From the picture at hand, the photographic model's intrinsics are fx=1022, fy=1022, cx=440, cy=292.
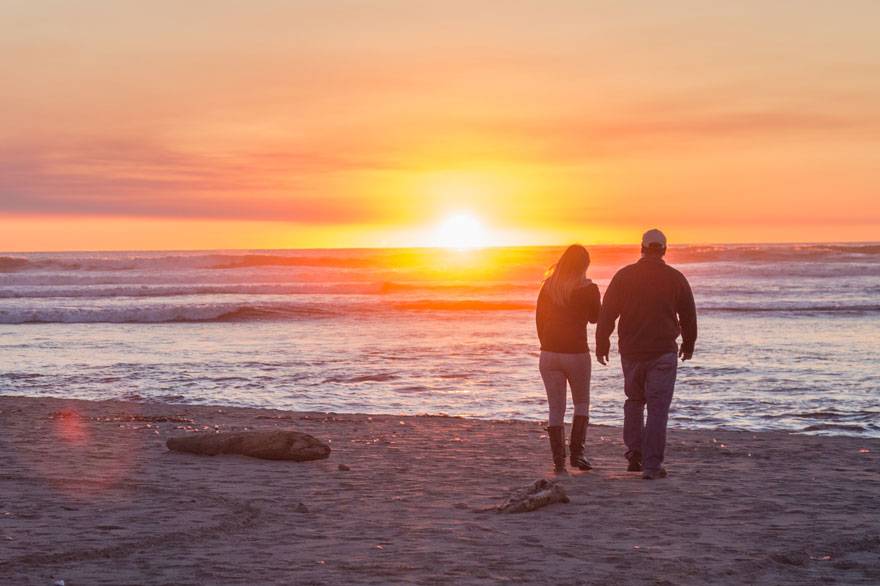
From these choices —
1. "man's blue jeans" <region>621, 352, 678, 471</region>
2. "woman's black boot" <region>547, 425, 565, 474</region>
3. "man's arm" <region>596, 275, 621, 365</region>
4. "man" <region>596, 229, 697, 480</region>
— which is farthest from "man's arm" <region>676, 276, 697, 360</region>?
"woman's black boot" <region>547, 425, 565, 474</region>

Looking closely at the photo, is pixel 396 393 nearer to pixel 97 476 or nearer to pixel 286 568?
pixel 97 476

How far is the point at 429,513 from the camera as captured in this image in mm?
6285

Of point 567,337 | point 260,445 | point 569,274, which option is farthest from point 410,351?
point 569,274

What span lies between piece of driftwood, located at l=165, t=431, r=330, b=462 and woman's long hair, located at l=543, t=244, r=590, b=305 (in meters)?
2.31

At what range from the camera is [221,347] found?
786 inches

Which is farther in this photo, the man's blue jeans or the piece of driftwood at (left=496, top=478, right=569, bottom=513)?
the man's blue jeans

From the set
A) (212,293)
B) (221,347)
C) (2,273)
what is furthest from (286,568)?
(2,273)

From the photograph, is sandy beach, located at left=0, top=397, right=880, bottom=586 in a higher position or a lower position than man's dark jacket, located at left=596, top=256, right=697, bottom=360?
lower

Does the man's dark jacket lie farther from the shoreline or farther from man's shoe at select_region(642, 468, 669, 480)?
the shoreline

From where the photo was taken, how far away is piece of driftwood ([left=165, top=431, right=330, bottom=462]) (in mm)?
8188

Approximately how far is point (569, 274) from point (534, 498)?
6.37 ft

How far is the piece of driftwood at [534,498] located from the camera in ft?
20.7

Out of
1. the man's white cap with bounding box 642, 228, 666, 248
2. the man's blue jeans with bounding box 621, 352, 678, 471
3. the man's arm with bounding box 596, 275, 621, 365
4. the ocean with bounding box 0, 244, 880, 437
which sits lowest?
the ocean with bounding box 0, 244, 880, 437

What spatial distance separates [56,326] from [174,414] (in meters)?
17.4
